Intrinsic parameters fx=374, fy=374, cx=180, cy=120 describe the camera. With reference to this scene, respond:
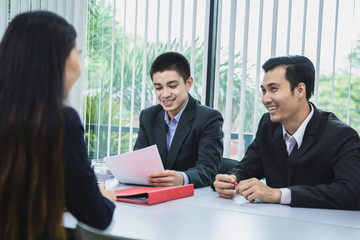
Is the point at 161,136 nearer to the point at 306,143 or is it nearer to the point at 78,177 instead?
the point at 306,143

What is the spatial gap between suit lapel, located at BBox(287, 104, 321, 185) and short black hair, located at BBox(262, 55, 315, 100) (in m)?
0.21

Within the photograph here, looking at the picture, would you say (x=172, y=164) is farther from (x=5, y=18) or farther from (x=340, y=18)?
(x=5, y=18)

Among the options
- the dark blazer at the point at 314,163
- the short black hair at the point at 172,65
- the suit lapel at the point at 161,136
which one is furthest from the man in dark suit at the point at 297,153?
the short black hair at the point at 172,65

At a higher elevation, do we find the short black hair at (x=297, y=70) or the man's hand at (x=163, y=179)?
the short black hair at (x=297, y=70)

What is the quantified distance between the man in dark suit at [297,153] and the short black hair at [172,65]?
2.28 feet

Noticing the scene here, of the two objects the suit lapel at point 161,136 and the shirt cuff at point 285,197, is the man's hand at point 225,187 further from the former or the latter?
the suit lapel at point 161,136

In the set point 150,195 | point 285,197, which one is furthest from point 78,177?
point 285,197

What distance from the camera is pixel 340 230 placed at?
4.56 ft

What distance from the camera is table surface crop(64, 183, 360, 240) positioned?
1.30 m

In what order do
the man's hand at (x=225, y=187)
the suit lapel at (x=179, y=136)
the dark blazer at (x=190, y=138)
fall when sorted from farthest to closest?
the suit lapel at (x=179, y=136) → the dark blazer at (x=190, y=138) → the man's hand at (x=225, y=187)

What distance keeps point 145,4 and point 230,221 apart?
2642 millimetres

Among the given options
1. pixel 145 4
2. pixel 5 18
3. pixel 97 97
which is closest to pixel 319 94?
pixel 145 4

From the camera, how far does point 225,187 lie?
1.89 metres

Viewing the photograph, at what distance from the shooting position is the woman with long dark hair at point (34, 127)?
0.98 meters
